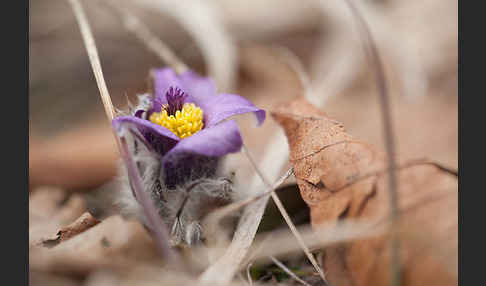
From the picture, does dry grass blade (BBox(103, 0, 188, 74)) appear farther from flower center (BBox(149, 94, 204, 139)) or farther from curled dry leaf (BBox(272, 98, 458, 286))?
curled dry leaf (BBox(272, 98, 458, 286))

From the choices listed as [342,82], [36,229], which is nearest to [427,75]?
[342,82]

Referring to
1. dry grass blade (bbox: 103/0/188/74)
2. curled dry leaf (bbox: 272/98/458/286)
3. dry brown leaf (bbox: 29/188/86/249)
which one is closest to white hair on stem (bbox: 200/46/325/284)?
curled dry leaf (bbox: 272/98/458/286)

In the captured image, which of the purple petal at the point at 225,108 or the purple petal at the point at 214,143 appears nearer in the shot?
the purple petal at the point at 214,143

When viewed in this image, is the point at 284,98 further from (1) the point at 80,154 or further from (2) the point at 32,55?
(2) the point at 32,55

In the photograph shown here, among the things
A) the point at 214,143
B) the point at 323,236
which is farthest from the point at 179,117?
the point at 323,236

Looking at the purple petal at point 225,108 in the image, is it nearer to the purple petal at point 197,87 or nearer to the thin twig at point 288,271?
the purple petal at point 197,87

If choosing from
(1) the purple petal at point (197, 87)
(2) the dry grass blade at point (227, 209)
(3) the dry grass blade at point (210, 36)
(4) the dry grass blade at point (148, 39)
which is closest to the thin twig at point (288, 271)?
(2) the dry grass blade at point (227, 209)
